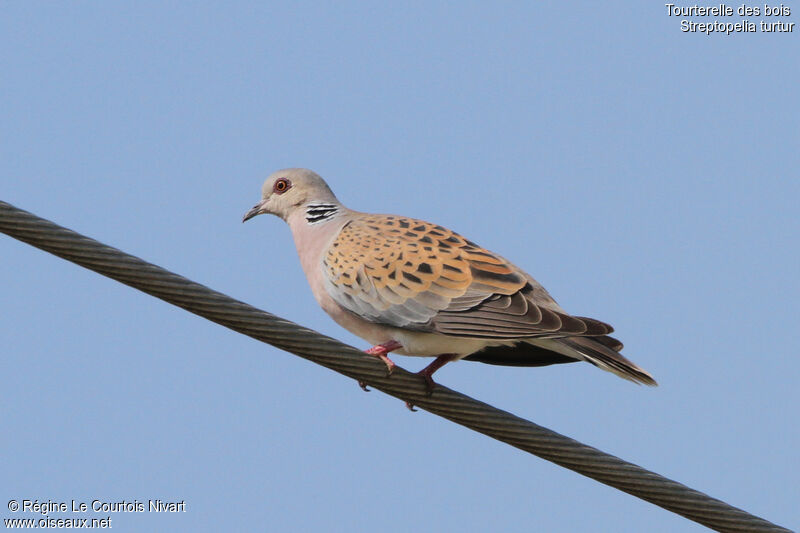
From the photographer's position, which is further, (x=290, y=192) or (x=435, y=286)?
(x=290, y=192)

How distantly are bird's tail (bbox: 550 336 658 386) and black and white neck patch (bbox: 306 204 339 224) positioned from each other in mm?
2231

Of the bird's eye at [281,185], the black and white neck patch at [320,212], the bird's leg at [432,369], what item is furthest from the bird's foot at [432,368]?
the bird's eye at [281,185]

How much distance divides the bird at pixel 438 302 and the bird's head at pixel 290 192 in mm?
615

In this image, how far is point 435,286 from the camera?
626 cm

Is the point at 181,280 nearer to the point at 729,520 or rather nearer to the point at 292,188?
the point at 729,520

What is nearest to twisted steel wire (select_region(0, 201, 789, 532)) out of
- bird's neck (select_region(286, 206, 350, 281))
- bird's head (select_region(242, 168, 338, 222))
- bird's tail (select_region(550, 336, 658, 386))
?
bird's tail (select_region(550, 336, 658, 386))

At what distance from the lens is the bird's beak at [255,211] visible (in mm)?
7973

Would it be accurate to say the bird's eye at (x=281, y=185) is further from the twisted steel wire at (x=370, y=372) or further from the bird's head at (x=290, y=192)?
the twisted steel wire at (x=370, y=372)

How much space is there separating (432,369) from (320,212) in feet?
6.12

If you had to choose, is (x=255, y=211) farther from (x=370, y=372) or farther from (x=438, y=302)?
(x=370, y=372)

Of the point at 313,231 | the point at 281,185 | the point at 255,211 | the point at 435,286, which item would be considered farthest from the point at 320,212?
the point at 435,286

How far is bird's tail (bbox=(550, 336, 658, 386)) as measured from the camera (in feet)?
18.5

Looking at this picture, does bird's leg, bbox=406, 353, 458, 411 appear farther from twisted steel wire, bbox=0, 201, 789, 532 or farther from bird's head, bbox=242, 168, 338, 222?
bird's head, bbox=242, 168, 338, 222

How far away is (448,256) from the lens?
21.3ft
